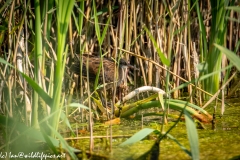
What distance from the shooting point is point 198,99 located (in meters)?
3.65

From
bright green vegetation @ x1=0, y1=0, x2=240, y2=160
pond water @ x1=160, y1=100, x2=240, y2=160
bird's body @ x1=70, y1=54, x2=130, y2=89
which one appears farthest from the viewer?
bird's body @ x1=70, y1=54, x2=130, y2=89

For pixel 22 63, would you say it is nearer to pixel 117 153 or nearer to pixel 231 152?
pixel 117 153

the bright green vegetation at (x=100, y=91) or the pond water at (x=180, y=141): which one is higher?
the bright green vegetation at (x=100, y=91)

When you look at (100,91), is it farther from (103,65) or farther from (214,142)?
(214,142)

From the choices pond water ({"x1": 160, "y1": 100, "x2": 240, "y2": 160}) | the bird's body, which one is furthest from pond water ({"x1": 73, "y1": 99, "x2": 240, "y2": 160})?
the bird's body

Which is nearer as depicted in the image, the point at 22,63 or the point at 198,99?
the point at 22,63

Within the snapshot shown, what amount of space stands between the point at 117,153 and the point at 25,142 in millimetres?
516

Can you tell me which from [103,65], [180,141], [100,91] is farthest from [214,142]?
[103,65]

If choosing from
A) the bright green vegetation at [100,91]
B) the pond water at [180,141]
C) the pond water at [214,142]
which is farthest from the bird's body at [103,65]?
the pond water at [214,142]

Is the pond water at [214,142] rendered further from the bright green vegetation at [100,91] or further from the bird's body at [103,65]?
the bird's body at [103,65]

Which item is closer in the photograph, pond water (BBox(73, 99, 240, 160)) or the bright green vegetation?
the bright green vegetation

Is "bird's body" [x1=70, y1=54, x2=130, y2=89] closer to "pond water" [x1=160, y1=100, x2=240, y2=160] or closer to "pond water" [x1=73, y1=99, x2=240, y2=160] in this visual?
"pond water" [x1=73, y1=99, x2=240, y2=160]

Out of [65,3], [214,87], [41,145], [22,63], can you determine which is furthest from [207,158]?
[214,87]

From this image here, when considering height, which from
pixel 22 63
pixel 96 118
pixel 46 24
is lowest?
pixel 96 118
